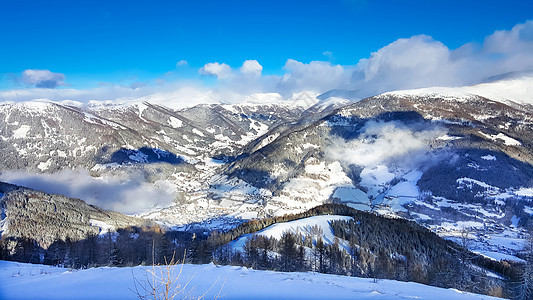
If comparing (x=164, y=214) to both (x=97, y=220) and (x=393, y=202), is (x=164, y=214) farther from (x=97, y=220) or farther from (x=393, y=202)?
(x=393, y=202)

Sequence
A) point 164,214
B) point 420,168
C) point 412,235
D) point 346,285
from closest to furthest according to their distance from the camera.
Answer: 1. point 346,285
2. point 412,235
3. point 164,214
4. point 420,168

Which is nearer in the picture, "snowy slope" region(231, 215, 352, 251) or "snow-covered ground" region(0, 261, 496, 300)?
"snow-covered ground" region(0, 261, 496, 300)

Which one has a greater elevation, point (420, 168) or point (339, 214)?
point (420, 168)

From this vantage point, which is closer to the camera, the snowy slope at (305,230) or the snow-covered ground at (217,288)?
the snow-covered ground at (217,288)

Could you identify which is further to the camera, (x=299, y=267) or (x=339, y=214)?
(x=339, y=214)

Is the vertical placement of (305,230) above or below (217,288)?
below

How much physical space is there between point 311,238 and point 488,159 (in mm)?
173057

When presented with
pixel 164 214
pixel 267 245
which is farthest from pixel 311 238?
pixel 164 214

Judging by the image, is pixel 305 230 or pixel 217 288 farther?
pixel 305 230

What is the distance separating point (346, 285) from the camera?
40.6ft

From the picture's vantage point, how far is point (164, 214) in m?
149

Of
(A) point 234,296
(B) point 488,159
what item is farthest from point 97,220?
(B) point 488,159

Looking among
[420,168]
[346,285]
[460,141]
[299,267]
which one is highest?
[460,141]

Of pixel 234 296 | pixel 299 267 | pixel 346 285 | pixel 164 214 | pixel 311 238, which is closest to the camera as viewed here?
pixel 234 296
